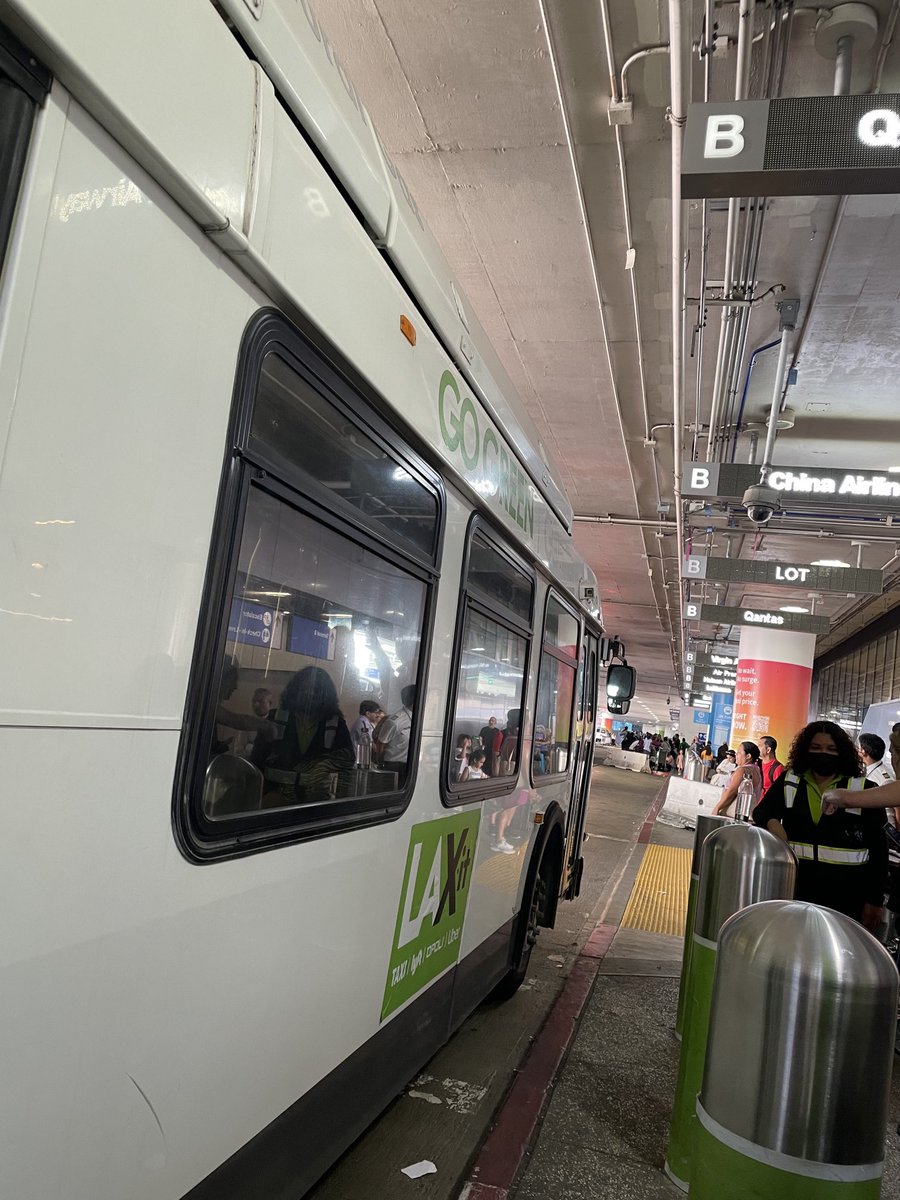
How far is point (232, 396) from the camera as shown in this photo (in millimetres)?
1833

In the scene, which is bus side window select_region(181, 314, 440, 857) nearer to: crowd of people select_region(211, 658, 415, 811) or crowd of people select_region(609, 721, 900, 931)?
crowd of people select_region(211, 658, 415, 811)

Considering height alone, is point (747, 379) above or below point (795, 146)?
above

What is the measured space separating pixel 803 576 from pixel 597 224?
Answer: 6.96 meters

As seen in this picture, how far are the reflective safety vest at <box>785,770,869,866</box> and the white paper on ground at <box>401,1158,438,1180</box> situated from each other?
7.62 feet

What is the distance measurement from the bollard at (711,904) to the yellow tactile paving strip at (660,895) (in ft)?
14.8

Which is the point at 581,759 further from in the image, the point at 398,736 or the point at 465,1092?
the point at 398,736

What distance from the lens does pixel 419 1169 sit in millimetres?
3414

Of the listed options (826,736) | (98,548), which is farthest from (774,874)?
(98,548)

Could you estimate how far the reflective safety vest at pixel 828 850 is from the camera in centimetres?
451

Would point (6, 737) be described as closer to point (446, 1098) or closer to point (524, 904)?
point (446, 1098)

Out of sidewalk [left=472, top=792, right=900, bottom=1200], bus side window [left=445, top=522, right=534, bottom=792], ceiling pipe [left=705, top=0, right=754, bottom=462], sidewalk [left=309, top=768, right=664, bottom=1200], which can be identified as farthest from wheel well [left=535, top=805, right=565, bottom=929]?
ceiling pipe [left=705, top=0, right=754, bottom=462]

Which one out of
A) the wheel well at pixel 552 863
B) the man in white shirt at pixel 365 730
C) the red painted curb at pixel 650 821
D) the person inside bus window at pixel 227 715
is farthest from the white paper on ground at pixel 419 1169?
the red painted curb at pixel 650 821

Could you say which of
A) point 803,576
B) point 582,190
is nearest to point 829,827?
point 582,190

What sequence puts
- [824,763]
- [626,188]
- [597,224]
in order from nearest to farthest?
[824,763] < [626,188] < [597,224]
